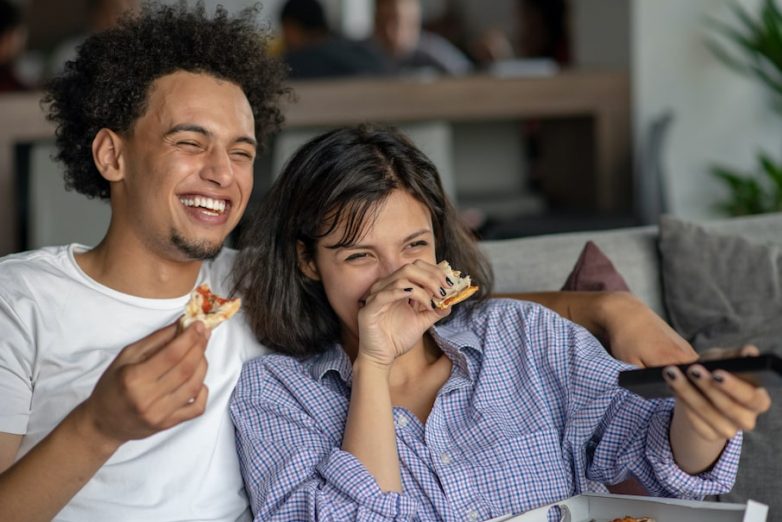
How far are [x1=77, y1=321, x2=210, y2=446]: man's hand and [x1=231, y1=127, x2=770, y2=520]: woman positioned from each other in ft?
1.23

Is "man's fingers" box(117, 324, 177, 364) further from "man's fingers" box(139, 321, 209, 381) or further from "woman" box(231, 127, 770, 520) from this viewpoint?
"woman" box(231, 127, 770, 520)

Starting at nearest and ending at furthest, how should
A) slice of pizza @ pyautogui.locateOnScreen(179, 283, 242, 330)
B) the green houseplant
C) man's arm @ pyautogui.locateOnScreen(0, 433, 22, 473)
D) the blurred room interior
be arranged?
1. slice of pizza @ pyautogui.locateOnScreen(179, 283, 242, 330)
2. man's arm @ pyautogui.locateOnScreen(0, 433, 22, 473)
3. the blurred room interior
4. the green houseplant

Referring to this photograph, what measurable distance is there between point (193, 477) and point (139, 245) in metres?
0.39

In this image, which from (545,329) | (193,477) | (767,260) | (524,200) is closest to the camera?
(193,477)

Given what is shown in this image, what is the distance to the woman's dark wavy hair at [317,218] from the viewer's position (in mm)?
1853

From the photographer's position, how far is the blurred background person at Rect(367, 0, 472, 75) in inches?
240

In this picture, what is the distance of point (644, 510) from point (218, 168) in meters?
0.86

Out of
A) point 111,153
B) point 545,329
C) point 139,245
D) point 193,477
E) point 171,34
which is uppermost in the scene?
point 171,34

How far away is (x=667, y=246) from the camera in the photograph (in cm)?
247

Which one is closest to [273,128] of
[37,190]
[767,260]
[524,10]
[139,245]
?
[139,245]

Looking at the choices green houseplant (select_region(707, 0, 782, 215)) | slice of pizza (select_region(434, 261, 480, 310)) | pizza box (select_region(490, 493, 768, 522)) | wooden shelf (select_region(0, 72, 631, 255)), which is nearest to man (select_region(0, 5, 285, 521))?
slice of pizza (select_region(434, 261, 480, 310))

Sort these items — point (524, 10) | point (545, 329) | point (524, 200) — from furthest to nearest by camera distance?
point (524, 10) < point (524, 200) < point (545, 329)

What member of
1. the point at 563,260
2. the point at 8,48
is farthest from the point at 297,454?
the point at 8,48

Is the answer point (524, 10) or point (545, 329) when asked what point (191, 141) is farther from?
point (524, 10)
